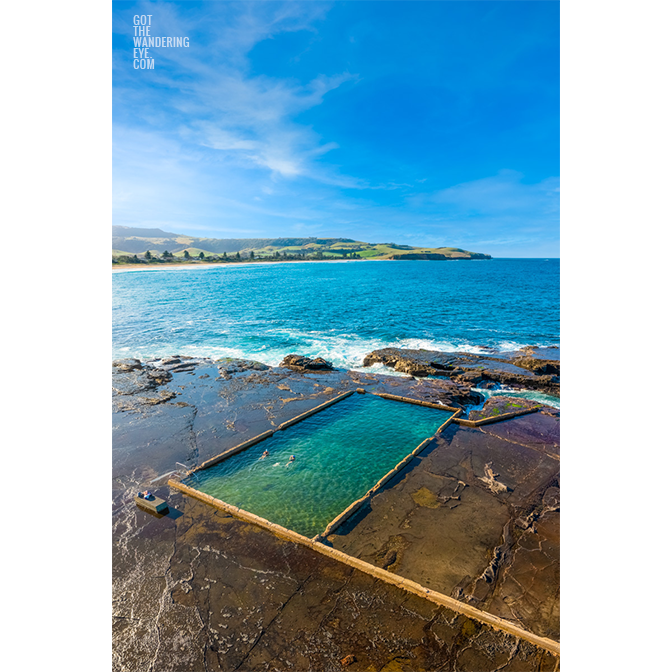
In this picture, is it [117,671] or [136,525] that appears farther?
[136,525]

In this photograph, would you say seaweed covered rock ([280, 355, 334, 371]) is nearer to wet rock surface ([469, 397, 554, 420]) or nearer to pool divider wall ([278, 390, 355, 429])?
pool divider wall ([278, 390, 355, 429])

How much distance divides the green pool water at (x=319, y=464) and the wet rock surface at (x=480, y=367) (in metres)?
6.90

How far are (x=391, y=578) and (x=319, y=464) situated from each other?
6223mm

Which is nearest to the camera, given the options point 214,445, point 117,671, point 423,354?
point 117,671

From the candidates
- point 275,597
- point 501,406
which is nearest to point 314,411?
point 275,597

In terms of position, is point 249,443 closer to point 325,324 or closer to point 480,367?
point 480,367

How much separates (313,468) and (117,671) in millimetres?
8106

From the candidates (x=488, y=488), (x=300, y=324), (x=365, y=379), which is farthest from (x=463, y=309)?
(x=488, y=488)

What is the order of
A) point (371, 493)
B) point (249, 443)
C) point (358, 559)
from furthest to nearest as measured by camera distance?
point (249, 443)
point (371, 493)
point (358, 559)

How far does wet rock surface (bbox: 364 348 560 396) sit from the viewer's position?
23906mm

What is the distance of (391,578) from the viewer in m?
8.41

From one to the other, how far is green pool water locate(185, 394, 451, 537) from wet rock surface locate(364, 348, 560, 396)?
690 cm

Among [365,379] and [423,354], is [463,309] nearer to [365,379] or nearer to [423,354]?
[423,354]

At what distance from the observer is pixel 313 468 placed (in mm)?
13914
